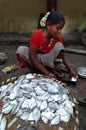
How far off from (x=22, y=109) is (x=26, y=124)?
14 centimetres

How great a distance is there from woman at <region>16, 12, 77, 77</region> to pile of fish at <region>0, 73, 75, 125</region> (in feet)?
2.40

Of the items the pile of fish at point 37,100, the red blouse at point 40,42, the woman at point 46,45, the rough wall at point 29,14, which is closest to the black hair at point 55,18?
the woman at point 46,45

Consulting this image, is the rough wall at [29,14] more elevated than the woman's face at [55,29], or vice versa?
the woman's face at [55,29]

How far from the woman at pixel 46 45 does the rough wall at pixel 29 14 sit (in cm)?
189

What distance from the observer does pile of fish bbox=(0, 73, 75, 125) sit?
2684mm

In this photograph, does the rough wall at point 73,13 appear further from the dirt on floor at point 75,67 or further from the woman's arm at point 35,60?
the woman's arm at point 35,60

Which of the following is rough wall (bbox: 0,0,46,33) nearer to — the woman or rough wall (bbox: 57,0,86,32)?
rough wall (bbox: 57,0,86,32)

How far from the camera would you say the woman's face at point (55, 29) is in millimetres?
3527

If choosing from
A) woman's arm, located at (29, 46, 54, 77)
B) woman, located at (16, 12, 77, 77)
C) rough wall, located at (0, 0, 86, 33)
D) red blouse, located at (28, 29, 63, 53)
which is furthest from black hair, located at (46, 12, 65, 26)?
rough wall, located at (0, 0, 86, 33)

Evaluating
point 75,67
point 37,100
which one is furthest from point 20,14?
point 37,100

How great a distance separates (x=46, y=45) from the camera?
387 cm

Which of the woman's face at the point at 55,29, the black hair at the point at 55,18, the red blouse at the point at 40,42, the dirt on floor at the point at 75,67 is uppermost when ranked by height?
the black hair at the point at 55,18

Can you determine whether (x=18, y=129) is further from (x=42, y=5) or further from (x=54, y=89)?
(x=42, y=5)

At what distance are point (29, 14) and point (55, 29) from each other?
7.74 ft
